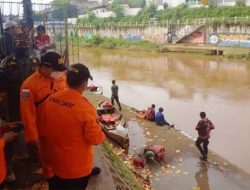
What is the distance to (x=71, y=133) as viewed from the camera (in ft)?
10.7

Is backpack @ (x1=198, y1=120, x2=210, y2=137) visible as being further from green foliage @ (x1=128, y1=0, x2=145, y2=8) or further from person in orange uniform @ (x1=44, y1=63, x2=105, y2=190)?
green foliage @ (x1=128, y1=0, x2=145, y2=8)

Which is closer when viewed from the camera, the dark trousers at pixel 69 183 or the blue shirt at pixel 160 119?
the dark trousers at pixel 69 183

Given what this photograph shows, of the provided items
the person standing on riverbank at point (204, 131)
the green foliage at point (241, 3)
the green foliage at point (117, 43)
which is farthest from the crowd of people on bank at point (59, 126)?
the green foliage at point (241, 3)

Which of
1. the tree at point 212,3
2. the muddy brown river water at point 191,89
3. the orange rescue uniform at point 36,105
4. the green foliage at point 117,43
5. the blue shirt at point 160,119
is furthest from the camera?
the tree at point 212,3

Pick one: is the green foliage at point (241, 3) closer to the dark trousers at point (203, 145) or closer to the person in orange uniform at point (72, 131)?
the dark trousers at point (203, 145)

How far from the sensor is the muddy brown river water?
13.4m

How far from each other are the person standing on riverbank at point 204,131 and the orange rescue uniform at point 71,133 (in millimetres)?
6701

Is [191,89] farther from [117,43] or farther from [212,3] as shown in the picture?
[212,3]

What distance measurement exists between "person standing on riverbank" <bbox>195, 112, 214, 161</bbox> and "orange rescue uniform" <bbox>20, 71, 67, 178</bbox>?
6295 mm

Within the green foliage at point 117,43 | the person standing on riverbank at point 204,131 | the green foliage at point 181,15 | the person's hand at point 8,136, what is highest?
the green foliage at point 181,15

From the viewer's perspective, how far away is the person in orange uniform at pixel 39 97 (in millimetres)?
3594

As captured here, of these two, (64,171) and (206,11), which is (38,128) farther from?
(206,11)

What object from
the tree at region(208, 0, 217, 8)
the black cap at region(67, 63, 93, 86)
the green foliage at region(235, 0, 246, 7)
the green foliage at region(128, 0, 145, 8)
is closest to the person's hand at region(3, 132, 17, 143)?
the black cap at region(67, 63, 93, 86)

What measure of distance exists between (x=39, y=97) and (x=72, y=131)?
777 millimetres
